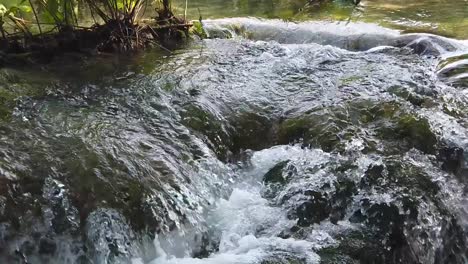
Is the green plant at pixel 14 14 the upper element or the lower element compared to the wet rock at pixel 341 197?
upper

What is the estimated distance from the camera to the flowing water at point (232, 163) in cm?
320

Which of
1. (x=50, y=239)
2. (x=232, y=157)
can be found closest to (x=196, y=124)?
(x=232, y=157)

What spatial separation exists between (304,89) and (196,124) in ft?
3.93

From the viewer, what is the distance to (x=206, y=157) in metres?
3.95

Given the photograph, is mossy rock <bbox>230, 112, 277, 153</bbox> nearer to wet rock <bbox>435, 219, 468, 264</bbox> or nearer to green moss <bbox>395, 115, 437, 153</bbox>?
green moss <bbox>395, 115, 437, 153</bbox>

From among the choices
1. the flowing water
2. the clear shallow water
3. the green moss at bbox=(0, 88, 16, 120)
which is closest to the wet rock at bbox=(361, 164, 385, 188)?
the flowing water

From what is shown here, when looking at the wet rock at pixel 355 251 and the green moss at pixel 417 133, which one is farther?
the green moss at pixel 417 133

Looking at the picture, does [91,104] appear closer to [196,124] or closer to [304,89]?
[196,124]

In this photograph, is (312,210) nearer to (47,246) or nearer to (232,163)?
(232,163)

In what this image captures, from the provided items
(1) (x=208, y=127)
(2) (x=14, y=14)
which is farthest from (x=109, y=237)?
(2) (x=14, y=14)

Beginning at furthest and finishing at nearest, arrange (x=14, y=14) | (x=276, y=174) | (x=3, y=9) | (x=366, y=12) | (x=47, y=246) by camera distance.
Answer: (x=366, y=12), (x=14, y=14), (x=3, y=9), (x=276, y=174), (x=47, y=246)

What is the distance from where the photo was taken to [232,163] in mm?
4125

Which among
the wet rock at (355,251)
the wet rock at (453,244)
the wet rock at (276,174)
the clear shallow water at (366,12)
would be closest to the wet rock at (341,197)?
the wet rock at (355,251)

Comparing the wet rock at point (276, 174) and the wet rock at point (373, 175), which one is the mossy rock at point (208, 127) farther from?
the wet rock at point (373, 175)
